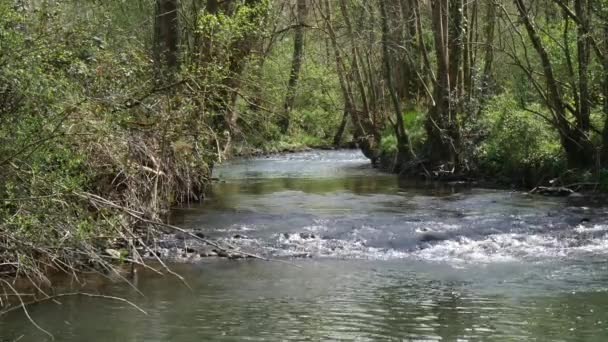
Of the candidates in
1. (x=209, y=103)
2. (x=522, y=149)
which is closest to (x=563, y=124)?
(x=522, y=149)

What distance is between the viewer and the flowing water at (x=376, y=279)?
27.5 feet

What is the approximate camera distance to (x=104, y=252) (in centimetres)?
1074

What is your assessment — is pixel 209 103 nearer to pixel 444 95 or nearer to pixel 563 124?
pixel 563 124

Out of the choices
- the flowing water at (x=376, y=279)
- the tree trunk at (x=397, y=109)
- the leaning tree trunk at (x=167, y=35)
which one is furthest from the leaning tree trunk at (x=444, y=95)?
the leaning tree trunk at (x=167, y=35)

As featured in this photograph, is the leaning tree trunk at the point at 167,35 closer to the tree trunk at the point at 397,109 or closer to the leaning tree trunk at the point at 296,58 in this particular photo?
the leaning tree trunk at the point at 296,58

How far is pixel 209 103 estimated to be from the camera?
1523 centimetres

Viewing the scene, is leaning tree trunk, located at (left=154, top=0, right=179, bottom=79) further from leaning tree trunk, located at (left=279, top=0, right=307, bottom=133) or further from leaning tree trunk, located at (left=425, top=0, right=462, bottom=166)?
leaning tree trunk, located at (left=425, top=0, right=462, bottom=166)

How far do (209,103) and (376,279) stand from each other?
574 cm

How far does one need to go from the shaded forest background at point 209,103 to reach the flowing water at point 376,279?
0.82 m

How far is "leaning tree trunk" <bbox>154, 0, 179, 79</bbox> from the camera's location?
53.9 feet

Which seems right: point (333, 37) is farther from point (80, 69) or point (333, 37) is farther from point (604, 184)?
point (80, 69)

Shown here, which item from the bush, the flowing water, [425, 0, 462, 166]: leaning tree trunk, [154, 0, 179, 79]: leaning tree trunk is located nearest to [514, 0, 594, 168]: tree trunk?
the bush

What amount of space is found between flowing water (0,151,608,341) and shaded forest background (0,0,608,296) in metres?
0.82

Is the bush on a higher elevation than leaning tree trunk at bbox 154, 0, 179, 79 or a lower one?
lower
